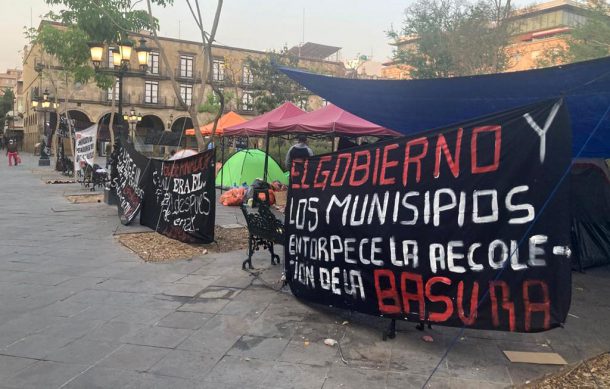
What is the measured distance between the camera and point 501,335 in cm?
420

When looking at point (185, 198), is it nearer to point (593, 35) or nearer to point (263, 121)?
point (263, 121)

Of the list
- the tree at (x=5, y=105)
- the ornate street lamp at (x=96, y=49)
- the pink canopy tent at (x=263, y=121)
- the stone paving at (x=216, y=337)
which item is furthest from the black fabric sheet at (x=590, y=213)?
the tree at (x=5, y=105)

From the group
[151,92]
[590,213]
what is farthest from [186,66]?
[590,213]

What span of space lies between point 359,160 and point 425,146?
2.45ft

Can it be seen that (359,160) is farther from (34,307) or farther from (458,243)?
(34,307)

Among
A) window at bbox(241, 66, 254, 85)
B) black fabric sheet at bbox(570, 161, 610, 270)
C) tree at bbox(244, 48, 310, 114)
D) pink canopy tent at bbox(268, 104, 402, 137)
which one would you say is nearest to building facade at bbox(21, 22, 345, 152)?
window at bbox(241, 66, 254, 85)

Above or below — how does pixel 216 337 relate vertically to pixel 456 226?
below

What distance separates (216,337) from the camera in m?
4.13

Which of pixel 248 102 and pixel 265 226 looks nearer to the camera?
pixel 265 226

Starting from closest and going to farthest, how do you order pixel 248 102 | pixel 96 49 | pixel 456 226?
pixel 456 226 < pixel 96 49 < pixel 248 102

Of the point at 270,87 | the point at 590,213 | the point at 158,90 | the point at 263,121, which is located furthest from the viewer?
the point at 158,90

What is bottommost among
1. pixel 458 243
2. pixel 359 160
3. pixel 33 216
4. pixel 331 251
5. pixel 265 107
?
pixel 33 216

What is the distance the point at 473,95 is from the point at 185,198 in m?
4.80

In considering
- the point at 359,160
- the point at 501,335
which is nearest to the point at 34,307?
the point at 359,160
